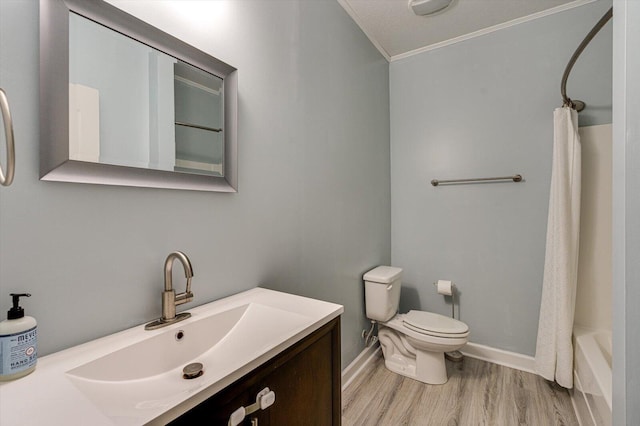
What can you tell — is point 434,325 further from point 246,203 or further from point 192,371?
point 192,371

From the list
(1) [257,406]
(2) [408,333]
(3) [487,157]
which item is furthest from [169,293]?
(3) [487,157]

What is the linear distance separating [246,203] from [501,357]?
223 cm

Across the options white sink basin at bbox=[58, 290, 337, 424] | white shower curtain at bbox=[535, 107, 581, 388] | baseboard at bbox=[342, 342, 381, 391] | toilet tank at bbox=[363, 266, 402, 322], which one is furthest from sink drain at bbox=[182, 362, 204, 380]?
white shower curtain at bbox=[535, 107, 581, 388]

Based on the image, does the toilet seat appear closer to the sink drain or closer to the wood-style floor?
the wood-style floor

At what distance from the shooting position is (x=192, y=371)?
779 millimetres

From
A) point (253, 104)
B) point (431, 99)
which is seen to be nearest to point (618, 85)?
point (253, 104)

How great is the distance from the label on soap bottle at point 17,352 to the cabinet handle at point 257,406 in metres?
0.45

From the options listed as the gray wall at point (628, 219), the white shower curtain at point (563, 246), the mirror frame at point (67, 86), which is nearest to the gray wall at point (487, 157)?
the white shower curtain at point (563, 246)

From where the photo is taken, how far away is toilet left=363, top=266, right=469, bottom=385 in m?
1.87

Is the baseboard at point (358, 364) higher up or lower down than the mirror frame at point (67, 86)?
lower down

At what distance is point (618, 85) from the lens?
2.62ft

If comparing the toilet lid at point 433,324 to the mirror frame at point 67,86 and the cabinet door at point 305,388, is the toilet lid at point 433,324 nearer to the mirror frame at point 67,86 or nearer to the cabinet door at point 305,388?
the cabinet door at point 305,388

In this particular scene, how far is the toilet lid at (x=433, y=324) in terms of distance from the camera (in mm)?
1877

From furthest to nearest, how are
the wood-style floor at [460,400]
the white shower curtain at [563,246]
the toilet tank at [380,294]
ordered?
1. the toilet tank at [380,294]
2. the white shower curtain at [563,246]
3. the wood-style floor at [460,400]
